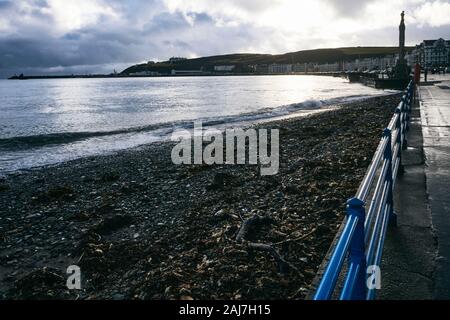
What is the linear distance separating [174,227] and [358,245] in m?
5.31

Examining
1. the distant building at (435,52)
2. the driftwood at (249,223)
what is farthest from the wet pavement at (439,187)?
the distant building at (435,52)

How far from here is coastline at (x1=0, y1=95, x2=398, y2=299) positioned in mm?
5102

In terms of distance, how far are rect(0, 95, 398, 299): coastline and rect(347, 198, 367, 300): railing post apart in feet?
6.09

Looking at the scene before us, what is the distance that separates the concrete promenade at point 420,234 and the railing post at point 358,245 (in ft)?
4.12

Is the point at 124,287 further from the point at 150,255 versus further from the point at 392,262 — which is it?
the point at 392,262

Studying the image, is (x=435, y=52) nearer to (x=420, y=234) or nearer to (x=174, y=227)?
(x=174, y=227)

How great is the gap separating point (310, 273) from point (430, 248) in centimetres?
148

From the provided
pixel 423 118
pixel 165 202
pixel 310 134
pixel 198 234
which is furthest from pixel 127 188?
pixel 423 118

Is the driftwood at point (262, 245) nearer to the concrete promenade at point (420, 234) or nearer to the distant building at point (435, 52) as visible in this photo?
the concrete promenade at point (420, 234)

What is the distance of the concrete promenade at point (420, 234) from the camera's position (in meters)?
3.80
